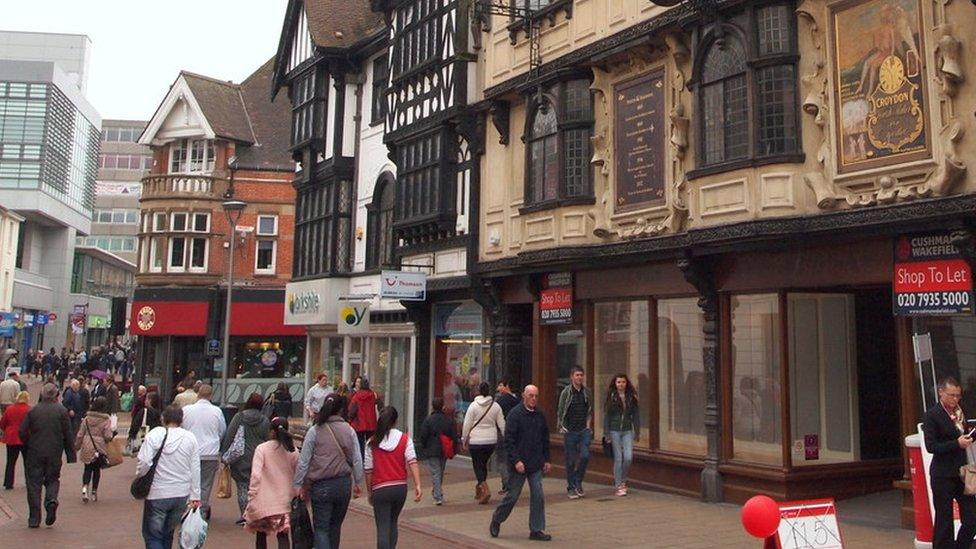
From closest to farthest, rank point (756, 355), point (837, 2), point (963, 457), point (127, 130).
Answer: point (963, 457), point (837, 2), point (756, 355), point (127, 130)

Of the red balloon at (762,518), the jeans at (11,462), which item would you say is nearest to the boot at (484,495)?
the jeans at (11,462)

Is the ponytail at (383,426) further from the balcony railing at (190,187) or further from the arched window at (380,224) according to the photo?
the balcony railing at (190,187)

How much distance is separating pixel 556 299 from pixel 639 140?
3.54 meters

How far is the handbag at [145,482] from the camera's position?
7.94 meters

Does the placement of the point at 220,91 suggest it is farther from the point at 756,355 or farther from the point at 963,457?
the point at 963,457

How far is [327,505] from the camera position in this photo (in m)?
8.12

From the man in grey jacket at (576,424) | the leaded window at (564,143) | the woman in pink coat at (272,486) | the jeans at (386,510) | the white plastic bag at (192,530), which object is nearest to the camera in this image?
the white plastic bag at (192,530)

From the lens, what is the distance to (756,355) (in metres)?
13.2

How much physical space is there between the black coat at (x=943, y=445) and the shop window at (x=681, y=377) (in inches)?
227

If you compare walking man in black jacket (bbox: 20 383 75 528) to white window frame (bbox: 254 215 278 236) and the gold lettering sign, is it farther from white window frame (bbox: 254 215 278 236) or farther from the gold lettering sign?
white window frame (bbox: 254 215 278 236)

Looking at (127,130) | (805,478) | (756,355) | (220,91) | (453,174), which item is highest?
(127,130)

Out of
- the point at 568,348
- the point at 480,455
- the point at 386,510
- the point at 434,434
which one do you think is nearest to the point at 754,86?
the point at 568,348

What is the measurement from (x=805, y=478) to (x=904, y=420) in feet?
6.53

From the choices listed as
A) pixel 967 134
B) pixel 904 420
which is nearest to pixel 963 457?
pixel 904 420
